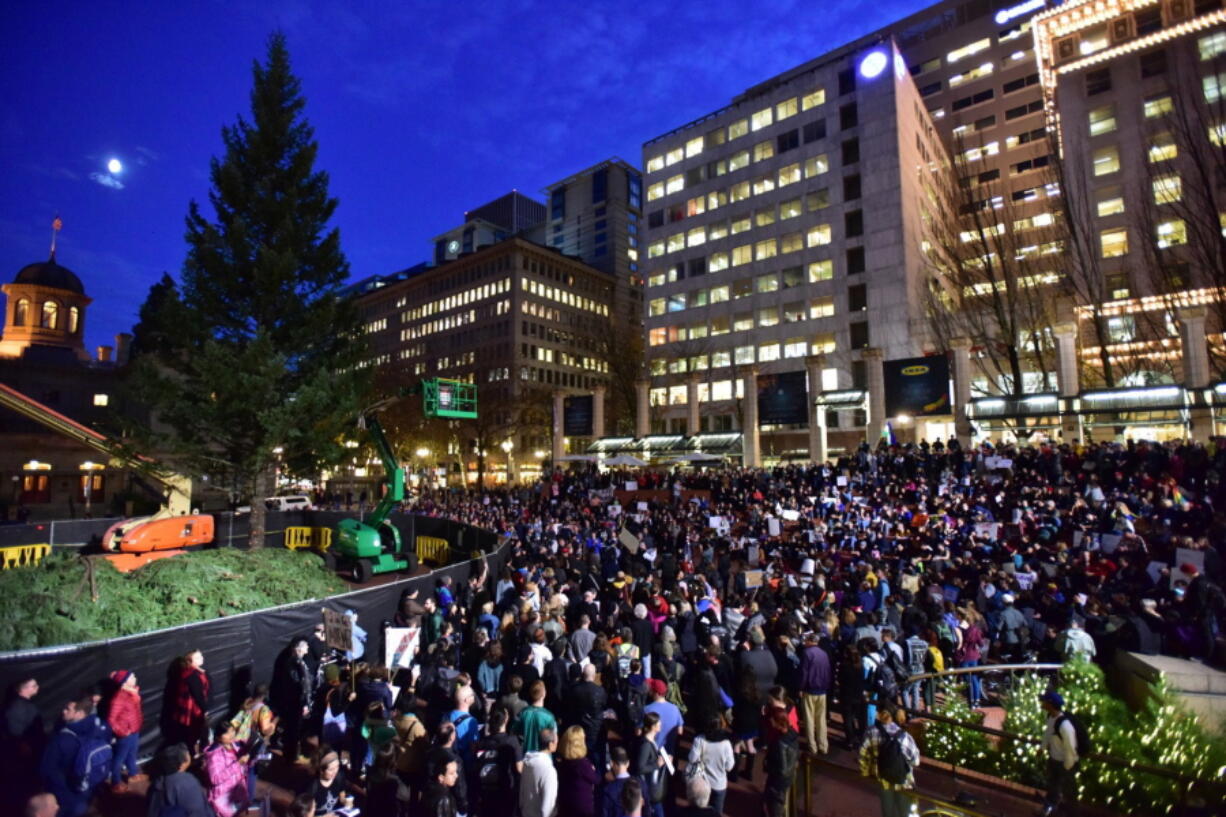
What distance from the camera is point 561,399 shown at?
146 ft

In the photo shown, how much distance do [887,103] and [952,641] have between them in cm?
5567

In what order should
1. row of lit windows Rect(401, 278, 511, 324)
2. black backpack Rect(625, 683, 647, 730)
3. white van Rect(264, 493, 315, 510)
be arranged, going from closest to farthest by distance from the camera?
black backpack Rect(625, 683, 647, 730) < white van Rect(264, 493, 315, 510) < row of lit windows Rect(401, 278, 511, 324)

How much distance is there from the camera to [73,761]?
6438 millimetres

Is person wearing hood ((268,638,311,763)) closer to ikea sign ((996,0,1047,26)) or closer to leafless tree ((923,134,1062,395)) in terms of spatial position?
leafless tree ((923,134,1062,395))

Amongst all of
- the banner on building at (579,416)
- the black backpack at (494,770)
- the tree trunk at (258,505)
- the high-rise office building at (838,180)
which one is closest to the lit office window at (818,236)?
the high-rise office building at (838,180)

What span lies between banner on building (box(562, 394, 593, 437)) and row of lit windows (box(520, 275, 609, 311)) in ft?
181

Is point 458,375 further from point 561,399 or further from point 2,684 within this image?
point 2,684

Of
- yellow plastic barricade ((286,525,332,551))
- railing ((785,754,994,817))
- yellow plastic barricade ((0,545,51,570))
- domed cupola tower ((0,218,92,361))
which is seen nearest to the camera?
railing ((785,754,994,817))

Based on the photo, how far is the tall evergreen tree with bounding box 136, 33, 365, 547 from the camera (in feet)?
74.5

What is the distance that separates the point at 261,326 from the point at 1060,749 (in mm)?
26598

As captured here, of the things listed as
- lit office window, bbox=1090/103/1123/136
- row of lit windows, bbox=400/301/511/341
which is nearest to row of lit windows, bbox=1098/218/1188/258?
lit office window, bbox=1090/103/1123/136

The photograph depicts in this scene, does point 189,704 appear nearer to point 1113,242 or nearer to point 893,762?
point 893,762

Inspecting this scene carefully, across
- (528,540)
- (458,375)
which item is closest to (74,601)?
(528,540)

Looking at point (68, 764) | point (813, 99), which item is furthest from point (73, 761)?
point (813, 99)
